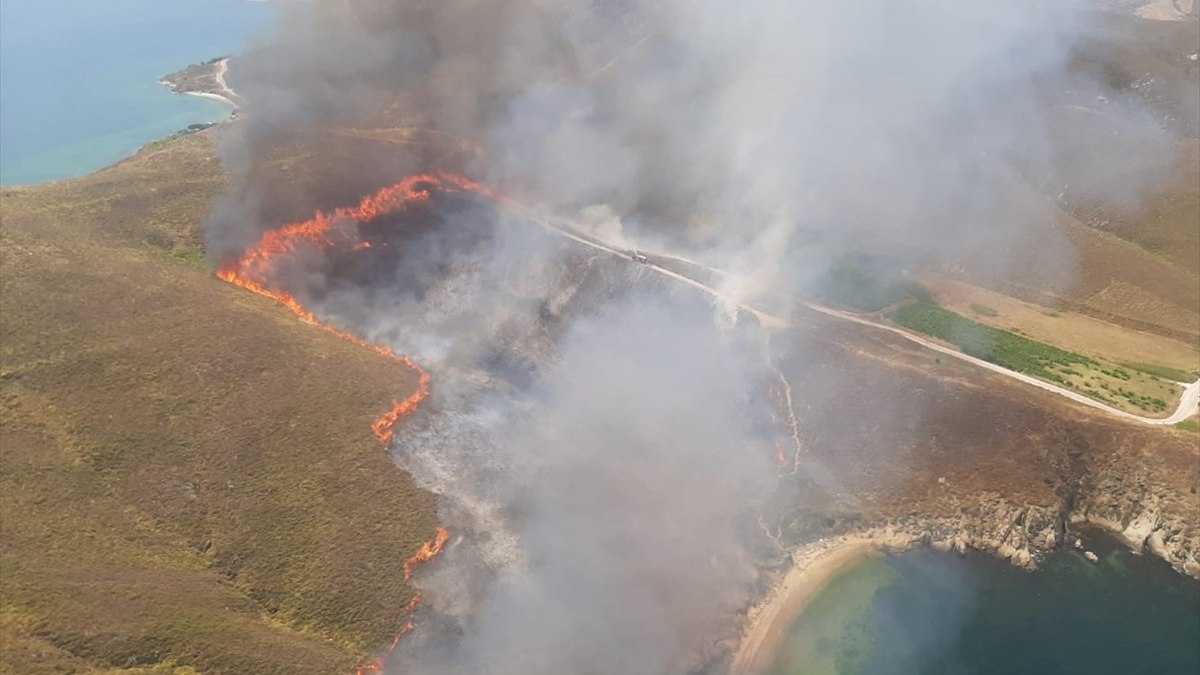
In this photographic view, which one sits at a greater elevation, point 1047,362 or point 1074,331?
point 1047,362

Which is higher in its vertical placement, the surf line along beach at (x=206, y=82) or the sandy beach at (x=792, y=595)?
the surf line along beach at (x=206, y=82)

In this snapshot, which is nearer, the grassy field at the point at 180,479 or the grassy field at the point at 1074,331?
the grassy field at the point at 180,479

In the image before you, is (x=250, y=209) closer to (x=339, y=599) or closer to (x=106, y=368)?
(x=106, y=368)

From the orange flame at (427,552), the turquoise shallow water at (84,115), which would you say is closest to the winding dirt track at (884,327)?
the orange flame at (427,552)

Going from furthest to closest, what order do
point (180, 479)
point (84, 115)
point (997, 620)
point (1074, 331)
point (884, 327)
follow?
point (84, 115)
point (1074, 331)
point (884, 327)
point (997, 620)
point (180, 479)

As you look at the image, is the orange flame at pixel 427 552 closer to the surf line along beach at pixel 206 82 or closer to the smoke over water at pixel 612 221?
the smoke over water at pixel 612 221

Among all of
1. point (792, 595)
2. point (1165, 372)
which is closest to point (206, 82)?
point (792, 595)

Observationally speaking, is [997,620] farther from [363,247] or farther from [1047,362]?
[363,247]

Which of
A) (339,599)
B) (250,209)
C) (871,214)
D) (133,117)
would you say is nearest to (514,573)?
(339,599)
